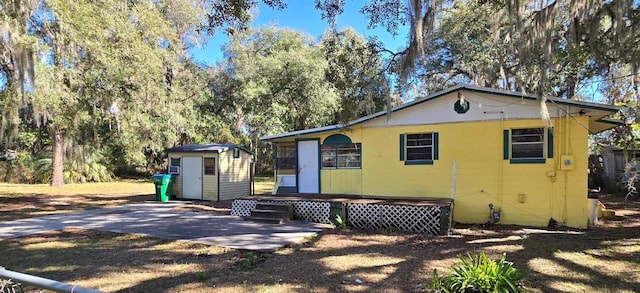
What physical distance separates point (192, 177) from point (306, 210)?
6.20 metres

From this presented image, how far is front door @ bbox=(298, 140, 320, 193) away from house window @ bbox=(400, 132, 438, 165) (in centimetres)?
267

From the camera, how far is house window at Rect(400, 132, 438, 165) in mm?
9609

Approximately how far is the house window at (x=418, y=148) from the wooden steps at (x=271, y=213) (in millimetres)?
3294

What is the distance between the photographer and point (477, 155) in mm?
9117

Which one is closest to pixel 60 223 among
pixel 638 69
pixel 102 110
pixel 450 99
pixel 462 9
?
pixel 102 110

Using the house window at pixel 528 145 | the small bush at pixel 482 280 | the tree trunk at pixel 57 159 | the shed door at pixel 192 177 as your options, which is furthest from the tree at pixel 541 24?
the tree trunk at pixel 57 159

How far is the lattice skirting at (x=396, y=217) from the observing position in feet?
25.8

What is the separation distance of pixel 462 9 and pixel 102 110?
46.7 feet

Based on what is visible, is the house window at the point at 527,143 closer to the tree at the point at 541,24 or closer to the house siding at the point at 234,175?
the tree at the point at 541,24

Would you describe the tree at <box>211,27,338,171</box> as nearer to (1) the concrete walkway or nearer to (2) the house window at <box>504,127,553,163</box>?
(1) the concrete walkway

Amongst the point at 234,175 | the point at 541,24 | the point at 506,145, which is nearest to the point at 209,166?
the point at 234,175

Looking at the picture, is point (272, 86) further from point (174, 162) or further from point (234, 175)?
point (174, 162)

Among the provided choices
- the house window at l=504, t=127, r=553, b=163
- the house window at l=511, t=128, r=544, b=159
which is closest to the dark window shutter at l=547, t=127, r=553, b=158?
the house window at l=504, t=127, r=553, b=163

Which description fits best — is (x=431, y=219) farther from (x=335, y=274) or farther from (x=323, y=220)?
(x=335, y=274)
